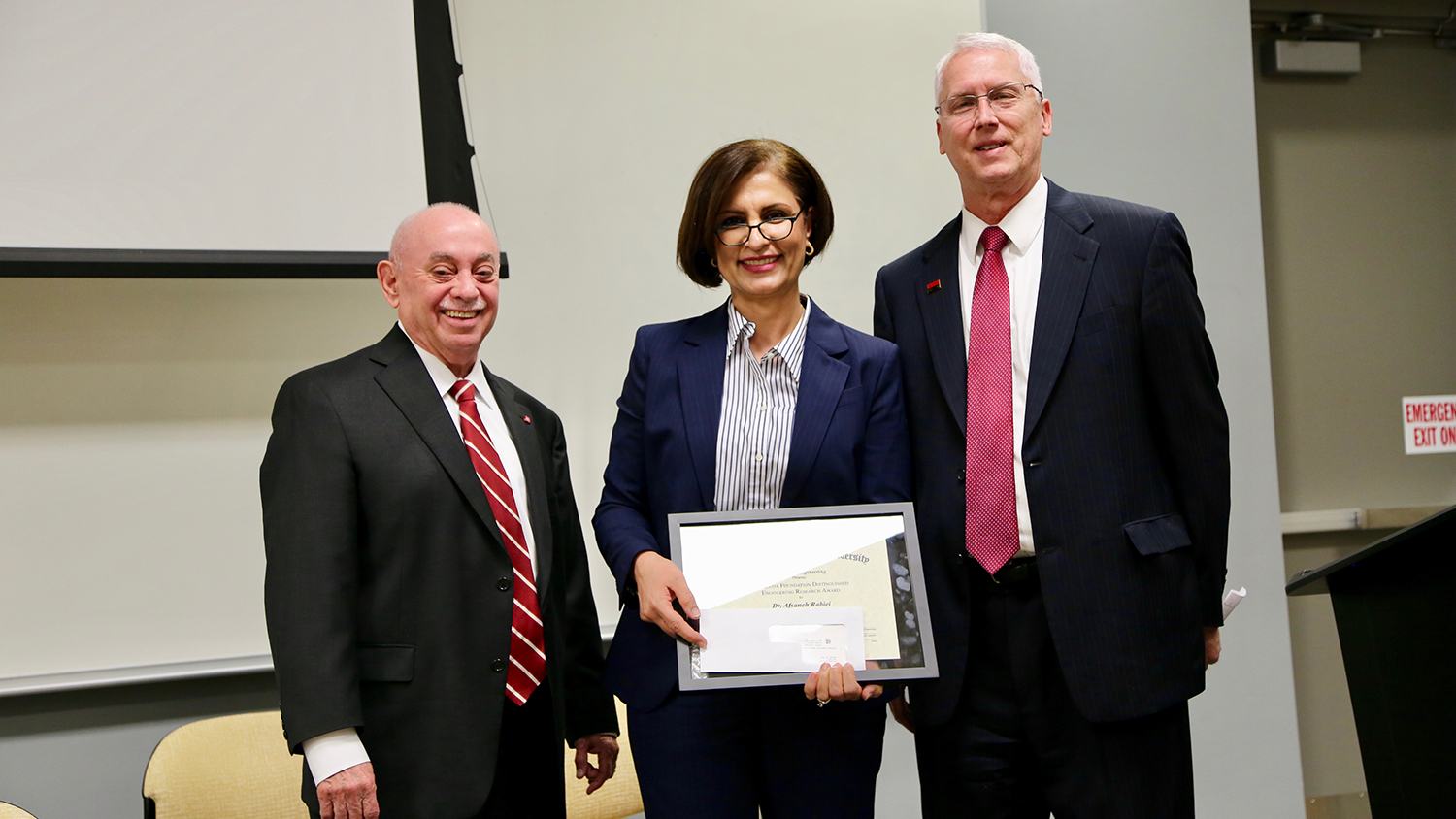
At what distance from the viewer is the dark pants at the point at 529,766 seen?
1.88 metres

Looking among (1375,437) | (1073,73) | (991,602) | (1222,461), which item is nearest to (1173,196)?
(1073,73)

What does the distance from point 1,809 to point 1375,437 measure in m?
5.23

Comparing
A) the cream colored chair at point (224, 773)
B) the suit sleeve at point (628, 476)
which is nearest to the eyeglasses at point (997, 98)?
the suit sleeve at point (628, 476)

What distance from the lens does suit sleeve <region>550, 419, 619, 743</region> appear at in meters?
2.11

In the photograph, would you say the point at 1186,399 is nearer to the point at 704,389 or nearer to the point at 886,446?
the point at 886,446

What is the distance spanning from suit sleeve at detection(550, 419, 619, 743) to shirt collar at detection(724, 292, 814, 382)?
563mm

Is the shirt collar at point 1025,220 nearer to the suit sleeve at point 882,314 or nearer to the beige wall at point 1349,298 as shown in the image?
the suit sleeve at point 882,314

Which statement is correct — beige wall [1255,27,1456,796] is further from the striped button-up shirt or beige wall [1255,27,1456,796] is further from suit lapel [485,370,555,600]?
suit lapel [485,370,555,600]

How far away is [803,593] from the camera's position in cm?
165

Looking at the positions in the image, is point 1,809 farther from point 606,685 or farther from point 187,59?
point 187,59

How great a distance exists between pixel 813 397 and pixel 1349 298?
3.88 meters

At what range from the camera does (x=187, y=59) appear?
2.79 meters

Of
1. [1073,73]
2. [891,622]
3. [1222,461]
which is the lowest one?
[891,622]

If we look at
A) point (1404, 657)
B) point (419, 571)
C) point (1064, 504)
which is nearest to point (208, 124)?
point (419, 571)
